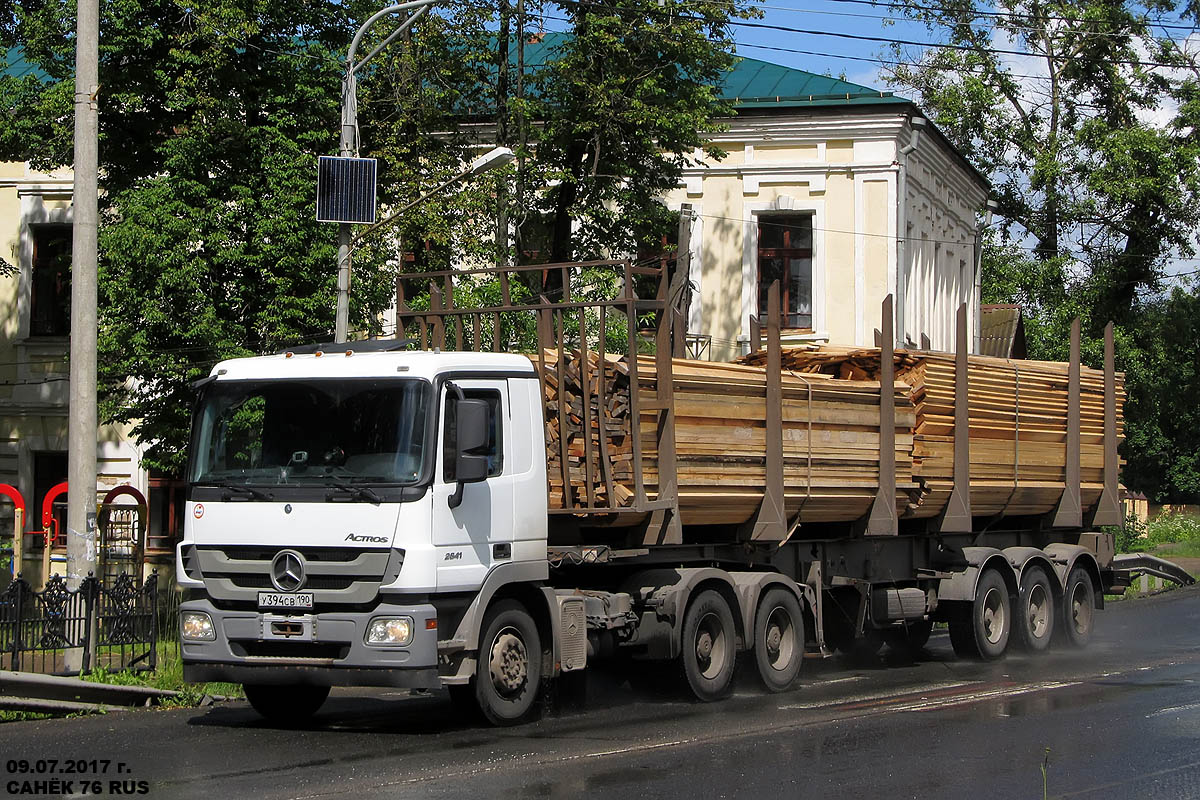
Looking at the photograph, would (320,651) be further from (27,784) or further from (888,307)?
(888,307)

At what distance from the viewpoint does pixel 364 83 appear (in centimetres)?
2311

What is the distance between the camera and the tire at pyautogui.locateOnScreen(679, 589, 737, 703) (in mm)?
12430

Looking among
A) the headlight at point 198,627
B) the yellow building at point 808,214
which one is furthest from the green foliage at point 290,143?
the headlight at point 198,627

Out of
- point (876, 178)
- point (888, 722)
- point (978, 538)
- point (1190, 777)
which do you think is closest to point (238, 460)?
point (888, 722)

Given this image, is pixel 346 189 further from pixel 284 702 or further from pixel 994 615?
pixel 994 615

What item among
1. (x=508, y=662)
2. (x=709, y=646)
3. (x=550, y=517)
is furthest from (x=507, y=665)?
(x=709, y=646)

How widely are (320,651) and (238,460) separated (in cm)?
153

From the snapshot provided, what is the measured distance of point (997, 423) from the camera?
1652 cm

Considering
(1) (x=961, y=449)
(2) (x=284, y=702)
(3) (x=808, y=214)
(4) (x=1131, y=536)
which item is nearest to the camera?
(2) (x=284, y=702)

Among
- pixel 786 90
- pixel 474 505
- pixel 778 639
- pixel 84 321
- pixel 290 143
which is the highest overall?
pixel 786 90

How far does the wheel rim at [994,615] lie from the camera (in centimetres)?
1612

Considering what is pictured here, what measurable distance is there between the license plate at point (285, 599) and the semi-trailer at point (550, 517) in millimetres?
22

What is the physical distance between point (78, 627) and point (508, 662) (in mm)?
5197
